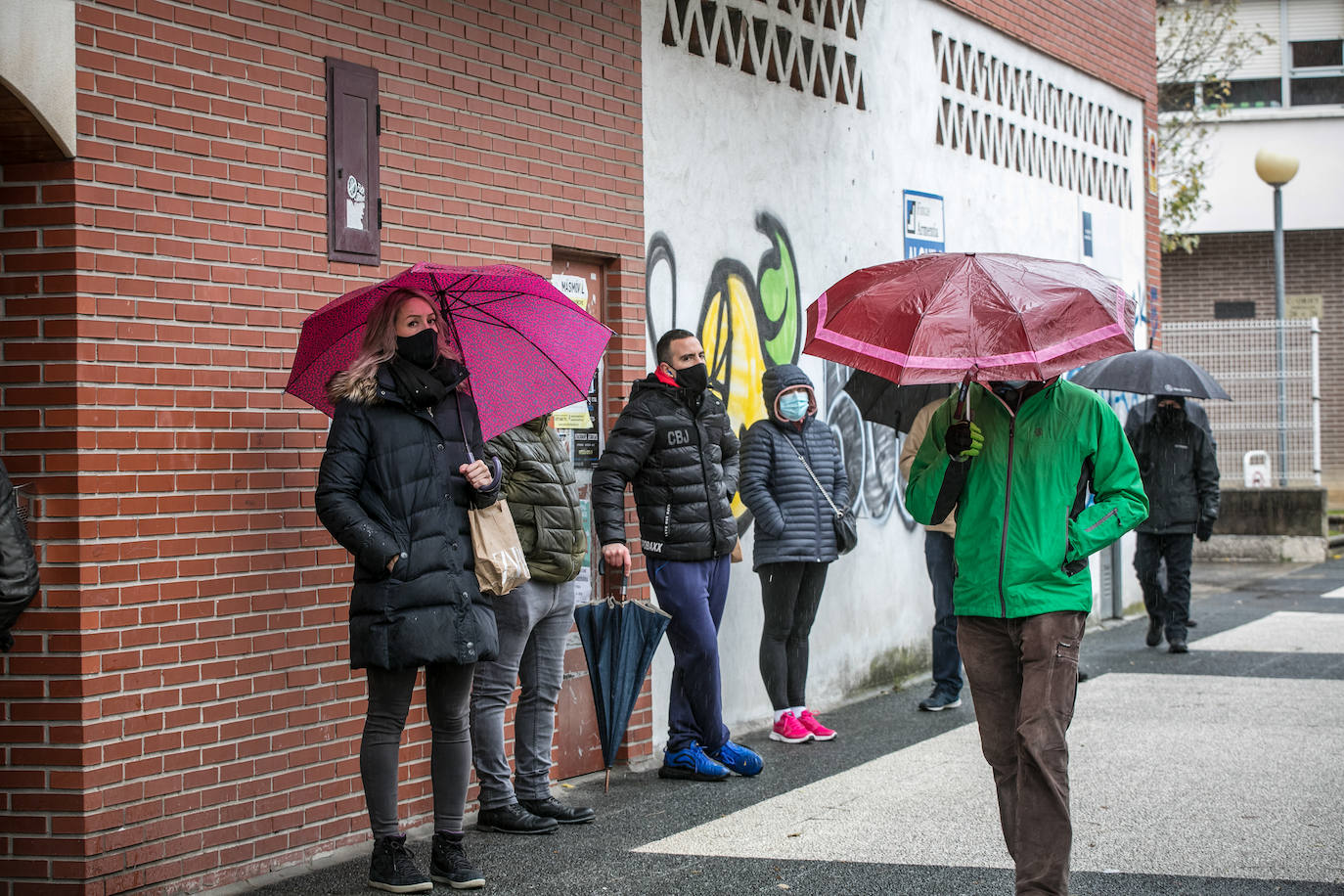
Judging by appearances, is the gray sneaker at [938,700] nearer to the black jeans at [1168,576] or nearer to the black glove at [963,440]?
the black jeans at [1168,576]

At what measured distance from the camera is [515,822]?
6.51 metres

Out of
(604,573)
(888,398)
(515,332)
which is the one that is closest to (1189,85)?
(888,398)

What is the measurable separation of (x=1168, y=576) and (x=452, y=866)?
7.50 m

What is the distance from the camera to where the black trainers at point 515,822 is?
6.51 metres

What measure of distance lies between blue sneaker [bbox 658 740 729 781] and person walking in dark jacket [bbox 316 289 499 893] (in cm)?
206

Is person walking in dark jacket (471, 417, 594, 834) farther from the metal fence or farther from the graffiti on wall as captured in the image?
the metal fence

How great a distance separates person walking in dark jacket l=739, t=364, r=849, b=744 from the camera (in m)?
8.38

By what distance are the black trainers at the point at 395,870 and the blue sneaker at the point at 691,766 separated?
2.17 meters

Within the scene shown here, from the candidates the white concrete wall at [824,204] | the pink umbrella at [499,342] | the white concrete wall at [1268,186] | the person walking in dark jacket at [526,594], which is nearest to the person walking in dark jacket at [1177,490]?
the white concrete wall at [824,204]

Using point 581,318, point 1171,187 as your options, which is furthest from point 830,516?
point 1171,187

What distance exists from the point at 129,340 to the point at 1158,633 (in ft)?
28.9

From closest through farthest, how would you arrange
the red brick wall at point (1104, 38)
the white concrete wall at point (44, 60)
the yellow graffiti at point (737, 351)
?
the white concrete wall at point (44, 60), the yellow graffiti at point (737, 351), the red brick wall at point (1104, 38)

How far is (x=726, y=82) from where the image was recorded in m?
9.02

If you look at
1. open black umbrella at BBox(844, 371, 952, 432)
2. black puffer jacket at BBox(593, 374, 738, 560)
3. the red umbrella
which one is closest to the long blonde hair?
the red umbrella
